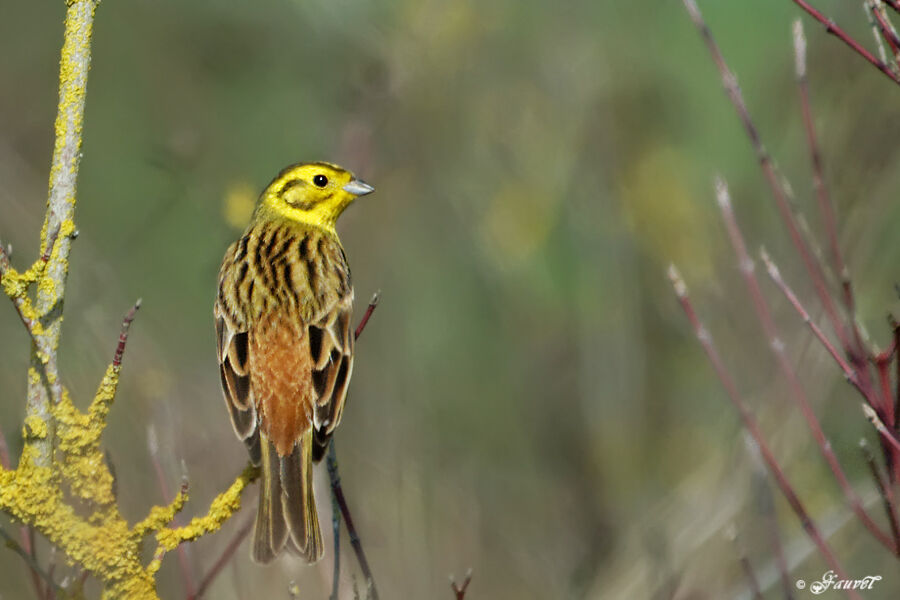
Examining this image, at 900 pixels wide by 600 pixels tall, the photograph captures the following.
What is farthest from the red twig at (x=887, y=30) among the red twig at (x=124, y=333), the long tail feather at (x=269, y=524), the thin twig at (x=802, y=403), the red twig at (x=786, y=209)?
the long tail feather at (x=269, y=524)

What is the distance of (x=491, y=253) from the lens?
7301 millimetres

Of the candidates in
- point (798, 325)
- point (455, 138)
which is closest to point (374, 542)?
point (798, 325)

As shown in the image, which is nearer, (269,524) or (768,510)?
(768,510)

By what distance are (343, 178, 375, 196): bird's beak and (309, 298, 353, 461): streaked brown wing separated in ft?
2.08

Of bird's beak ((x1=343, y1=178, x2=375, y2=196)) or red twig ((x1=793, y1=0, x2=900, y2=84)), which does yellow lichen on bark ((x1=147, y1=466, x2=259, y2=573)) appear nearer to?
bird's beak ((x1=343, y1=178, x2=375, y2=196))

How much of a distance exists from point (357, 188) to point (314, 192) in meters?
0.24

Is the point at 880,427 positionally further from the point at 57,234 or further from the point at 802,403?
the point at 57,234

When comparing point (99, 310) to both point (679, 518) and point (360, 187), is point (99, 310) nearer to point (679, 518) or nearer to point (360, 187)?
point (360, 187)

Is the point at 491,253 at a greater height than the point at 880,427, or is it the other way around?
the point at 491,253

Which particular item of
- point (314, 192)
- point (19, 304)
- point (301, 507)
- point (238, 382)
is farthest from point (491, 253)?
point (19, 304)

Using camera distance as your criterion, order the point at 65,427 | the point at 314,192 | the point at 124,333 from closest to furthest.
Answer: the point at 124,333 < the point at 65,427 < the point at 314,192

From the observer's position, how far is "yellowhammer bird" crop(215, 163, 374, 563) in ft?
13.4

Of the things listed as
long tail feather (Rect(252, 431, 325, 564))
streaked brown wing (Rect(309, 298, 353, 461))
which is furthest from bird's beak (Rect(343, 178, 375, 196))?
long tail feather (Rect(252, 431, 325, 564))

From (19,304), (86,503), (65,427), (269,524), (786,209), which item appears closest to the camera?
(19,304)
